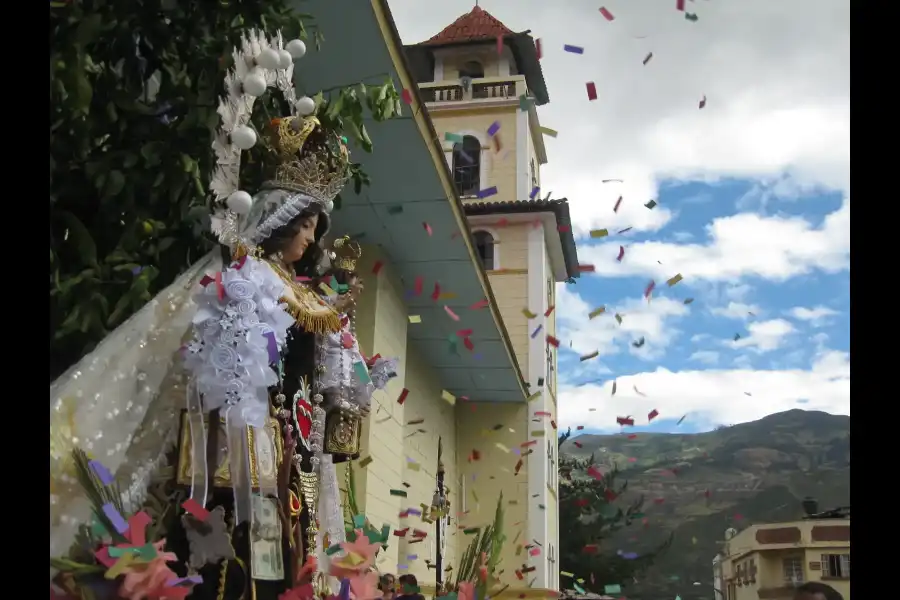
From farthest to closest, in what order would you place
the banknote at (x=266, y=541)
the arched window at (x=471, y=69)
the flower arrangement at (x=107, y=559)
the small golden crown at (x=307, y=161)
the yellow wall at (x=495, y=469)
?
the arched window at (x=471, y=69)
the yellow wall at (x=495, y=469)
the small golden crown at (x=307, y=161)
the banknote at (x=266, y=541)
the flower arrangement at (x=107, y=559)

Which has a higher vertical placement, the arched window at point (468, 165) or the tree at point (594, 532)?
the arched window at point (468, 165)

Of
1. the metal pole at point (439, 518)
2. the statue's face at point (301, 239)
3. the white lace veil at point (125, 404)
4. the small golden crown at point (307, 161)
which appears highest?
the small golden crown at point (307, 161)

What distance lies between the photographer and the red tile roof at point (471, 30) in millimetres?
17000

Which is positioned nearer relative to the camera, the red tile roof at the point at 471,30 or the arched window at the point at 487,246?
the arched window at the point at 487,246

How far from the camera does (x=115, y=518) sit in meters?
2.21

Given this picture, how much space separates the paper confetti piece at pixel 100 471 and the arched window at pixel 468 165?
48.2 ft

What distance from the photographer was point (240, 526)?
275 centimetres

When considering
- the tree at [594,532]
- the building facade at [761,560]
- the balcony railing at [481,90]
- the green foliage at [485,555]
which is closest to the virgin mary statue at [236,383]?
the green foliage at [485,555]

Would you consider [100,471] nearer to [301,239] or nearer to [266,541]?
[266,541]

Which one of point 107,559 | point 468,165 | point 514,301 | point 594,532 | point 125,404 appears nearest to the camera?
point 107,559

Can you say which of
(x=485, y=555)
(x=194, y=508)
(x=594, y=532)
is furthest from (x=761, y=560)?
(x=194, y=508)

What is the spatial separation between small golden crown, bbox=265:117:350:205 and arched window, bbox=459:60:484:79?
14.3 metres

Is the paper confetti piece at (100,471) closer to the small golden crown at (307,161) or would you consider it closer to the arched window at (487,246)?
the small golden crown at (307,161)

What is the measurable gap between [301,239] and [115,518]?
1.40m
